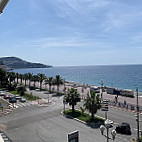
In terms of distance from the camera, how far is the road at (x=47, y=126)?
20359mm

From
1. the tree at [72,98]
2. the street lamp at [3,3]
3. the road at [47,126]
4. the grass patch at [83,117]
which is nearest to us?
the street lamp at [3,3]

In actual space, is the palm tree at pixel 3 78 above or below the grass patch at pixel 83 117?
above

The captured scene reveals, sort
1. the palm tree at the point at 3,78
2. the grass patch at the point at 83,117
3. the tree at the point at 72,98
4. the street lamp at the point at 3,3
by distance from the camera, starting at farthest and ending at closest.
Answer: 1. the palm tree at the point at 3,78
2. the tree at the point at 72,98
3. the grass patch at the point at 83,117
4. the street lamp at the point at 3,3

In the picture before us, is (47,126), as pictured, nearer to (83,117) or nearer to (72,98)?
(83,117)

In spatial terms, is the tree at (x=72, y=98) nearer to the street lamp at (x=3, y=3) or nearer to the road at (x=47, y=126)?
the road at (x=47, y=126)

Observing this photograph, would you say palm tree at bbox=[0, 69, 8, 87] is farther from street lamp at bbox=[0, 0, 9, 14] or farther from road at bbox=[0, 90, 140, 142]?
street lamp at bbox=[0, 0, 9, 14]

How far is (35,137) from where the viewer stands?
68.0ft

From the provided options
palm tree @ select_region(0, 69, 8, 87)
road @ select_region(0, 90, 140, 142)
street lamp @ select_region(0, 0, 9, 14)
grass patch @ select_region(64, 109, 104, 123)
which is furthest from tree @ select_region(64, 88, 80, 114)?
palm tree @ select_region(0, 69, 8, 87)

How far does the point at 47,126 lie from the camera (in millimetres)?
24484

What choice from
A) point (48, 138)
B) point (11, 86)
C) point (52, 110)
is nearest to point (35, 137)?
point (48, 138)

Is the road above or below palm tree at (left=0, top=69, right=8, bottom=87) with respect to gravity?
below

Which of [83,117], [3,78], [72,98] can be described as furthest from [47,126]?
[3,78]

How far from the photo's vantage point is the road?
20.4 m

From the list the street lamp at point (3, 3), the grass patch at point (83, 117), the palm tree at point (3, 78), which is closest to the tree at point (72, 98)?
the grass patch at point (83, 117)
